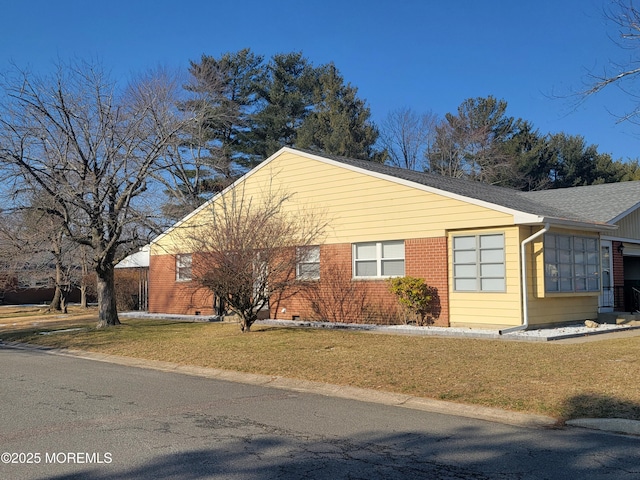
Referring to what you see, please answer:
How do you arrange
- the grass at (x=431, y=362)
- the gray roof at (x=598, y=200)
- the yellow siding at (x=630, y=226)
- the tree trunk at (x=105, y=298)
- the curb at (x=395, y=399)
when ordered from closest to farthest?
the curb at (x=395, y=399) → the grass at (x=431, y=362) → the gray roof at (x=598, y=200) → the tree trunk at (x=105, y=298) → the yellow siding at (x=630, y=226)

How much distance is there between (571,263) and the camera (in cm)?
1708

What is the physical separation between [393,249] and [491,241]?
10.7ft

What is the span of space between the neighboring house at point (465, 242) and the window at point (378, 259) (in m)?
0.03

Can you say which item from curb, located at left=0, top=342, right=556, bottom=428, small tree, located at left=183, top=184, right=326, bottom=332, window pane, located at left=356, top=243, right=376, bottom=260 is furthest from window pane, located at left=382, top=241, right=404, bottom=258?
curb, located at left=0, top=342, right=556, bottom=428

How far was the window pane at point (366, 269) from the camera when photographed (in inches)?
747

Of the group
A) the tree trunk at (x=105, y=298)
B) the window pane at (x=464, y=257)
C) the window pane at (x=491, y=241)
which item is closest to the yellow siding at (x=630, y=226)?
the window pane at (x=491, y=241)

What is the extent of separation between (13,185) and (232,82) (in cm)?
2438

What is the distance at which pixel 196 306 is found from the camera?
79.9 feet

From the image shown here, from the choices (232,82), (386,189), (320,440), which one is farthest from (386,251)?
(232,82)

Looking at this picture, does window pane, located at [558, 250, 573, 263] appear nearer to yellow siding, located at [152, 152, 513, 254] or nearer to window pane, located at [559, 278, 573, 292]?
window pane, located at [559, 278, 573, 292]

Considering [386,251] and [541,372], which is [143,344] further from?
[541,372]

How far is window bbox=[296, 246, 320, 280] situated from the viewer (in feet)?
57.0

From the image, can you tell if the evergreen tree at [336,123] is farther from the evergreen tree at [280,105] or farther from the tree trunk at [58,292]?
the tree trunk at [58,292]

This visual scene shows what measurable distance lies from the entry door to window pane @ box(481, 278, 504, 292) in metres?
5.00
